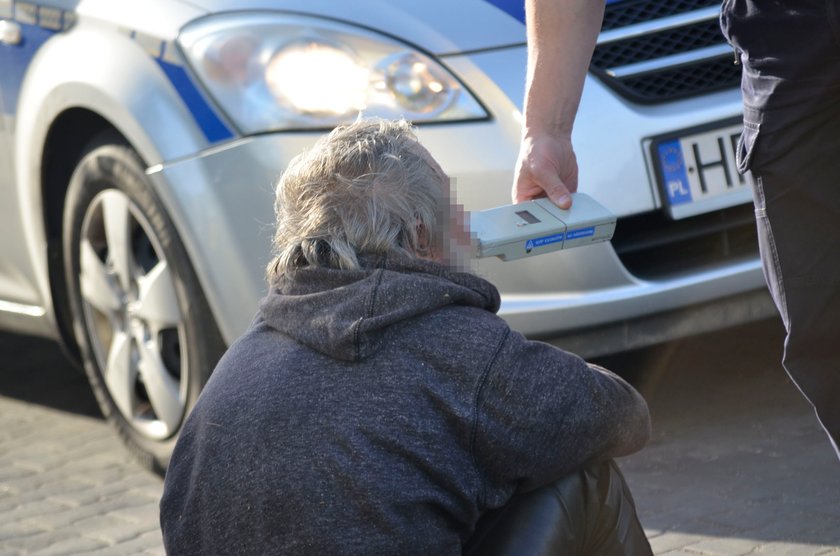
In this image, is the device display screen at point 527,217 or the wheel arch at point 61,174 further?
the wheel arch at point 61,174

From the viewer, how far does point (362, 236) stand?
76.9 inches

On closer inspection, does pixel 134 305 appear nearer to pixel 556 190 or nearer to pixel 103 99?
pixel 103 99

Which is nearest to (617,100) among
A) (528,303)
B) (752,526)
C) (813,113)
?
(528,303)

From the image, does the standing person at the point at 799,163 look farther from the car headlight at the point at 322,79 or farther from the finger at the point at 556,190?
A: the car headlight at the point at 322,79

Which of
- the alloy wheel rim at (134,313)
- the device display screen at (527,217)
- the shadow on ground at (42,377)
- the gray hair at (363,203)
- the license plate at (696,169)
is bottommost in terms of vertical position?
the shadow on ground at (42,377)

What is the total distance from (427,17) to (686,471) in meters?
1.29

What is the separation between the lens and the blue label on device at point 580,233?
92.7 inches

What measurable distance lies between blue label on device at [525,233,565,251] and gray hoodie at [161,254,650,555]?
316mm

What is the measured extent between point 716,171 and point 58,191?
1.90 meters

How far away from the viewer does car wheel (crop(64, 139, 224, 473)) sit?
3.61 meters

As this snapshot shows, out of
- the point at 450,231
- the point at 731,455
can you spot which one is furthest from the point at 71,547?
the point at 450,231

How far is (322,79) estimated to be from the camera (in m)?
3.41

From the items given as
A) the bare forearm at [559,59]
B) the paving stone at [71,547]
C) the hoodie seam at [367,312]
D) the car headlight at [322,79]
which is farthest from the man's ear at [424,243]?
the paving stone at [71,547]

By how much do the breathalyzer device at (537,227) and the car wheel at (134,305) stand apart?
4.67ft
